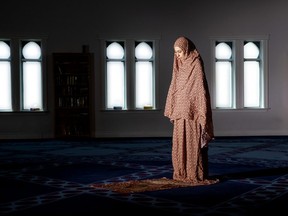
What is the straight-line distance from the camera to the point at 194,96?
495 centimetres

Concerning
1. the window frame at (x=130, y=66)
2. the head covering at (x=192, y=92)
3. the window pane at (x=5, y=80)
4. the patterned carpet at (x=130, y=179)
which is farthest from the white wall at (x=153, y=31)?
the head covering at (x=192, y=92)

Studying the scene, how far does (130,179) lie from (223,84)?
7.34 m

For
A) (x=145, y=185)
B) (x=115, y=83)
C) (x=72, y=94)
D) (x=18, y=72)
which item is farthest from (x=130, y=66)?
(x=145, y=185)

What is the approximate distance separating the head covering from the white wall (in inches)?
265

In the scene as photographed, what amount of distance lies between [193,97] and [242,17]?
7704 mm

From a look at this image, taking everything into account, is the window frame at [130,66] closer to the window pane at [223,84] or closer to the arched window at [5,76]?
the window pane at [223,84]

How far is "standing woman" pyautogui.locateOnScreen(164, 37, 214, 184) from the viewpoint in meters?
4.88

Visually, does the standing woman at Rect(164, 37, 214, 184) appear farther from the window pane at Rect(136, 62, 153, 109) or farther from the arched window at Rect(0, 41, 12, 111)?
the arched window at Rect(0, 41, 12, 111)

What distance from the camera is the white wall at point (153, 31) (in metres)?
11.6

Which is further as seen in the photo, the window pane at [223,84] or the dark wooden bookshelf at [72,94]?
the window pane at [223,84]

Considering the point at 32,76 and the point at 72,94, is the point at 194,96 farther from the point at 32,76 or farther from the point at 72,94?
the point at 32,76

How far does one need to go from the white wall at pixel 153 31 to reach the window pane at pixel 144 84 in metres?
0.31

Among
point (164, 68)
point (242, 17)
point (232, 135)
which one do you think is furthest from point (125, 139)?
point (242, 17)

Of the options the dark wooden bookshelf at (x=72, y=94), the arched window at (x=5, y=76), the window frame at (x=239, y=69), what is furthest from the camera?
the window frame at (x=239, y=69)
